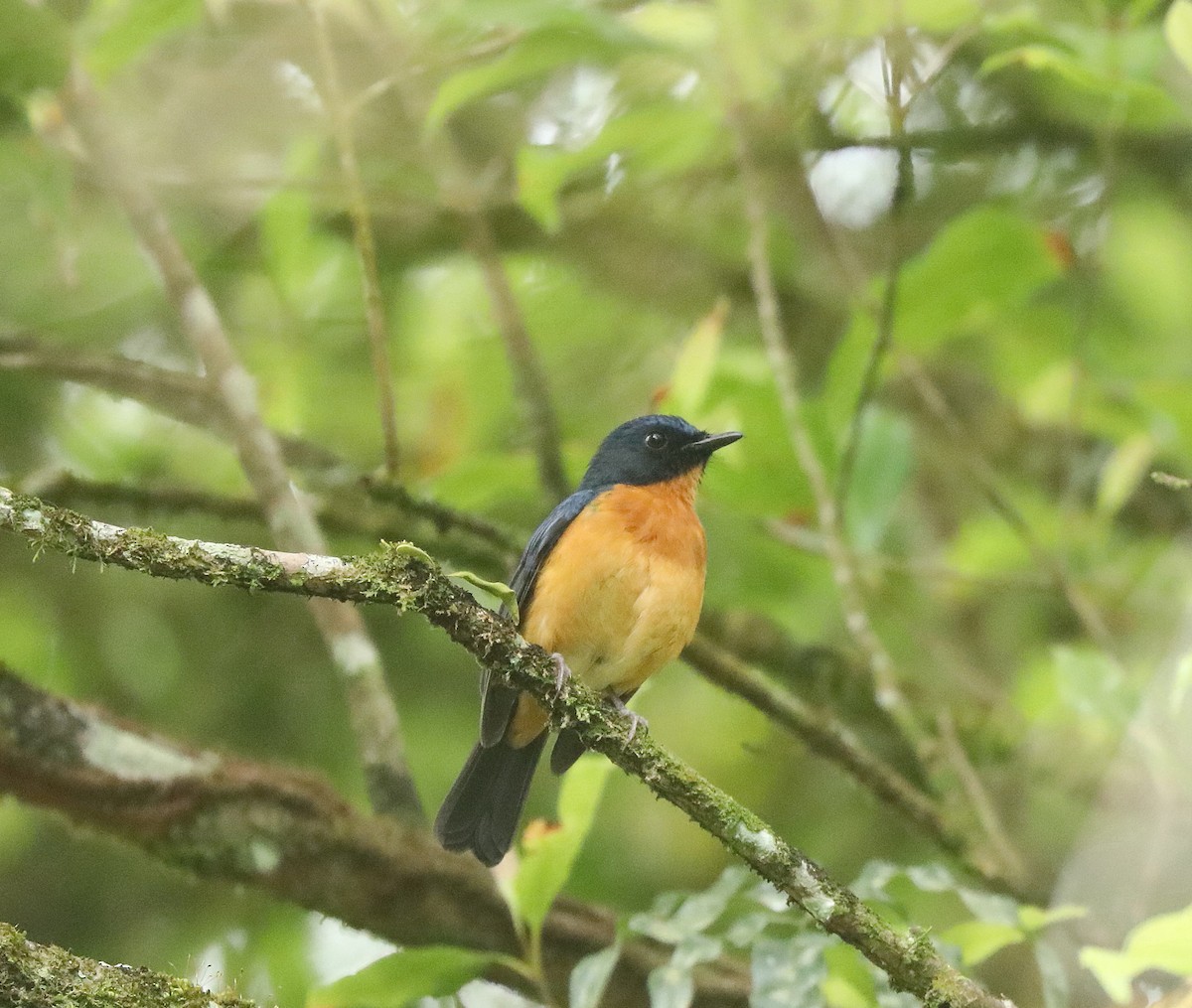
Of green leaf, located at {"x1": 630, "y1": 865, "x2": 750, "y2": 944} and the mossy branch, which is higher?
the mossy branch

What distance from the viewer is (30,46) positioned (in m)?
4.19

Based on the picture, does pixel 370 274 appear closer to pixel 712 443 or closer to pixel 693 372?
pixel 693 372

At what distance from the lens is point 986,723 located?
5.71m

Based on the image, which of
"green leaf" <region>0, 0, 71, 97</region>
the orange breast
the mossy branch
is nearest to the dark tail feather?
the orange breast

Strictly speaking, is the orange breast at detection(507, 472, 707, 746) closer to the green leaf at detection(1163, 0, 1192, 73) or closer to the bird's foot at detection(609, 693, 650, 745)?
the bird's foot at detection(609, 693, 650, 745)

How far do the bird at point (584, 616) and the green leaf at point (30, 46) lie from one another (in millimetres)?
2131

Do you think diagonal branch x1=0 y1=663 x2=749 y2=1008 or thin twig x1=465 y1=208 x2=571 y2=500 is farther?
thin twig x1=465 y1=208 x2=571 y2=500

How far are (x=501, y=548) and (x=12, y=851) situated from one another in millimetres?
2830

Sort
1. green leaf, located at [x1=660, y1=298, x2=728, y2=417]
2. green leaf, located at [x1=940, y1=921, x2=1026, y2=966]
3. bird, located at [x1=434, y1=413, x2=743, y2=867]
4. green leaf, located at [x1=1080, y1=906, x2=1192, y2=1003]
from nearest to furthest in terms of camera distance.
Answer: green leaf, located at [x1=1080, y1=906, x2=1192, y2=1003] < green leaf, located at [x1=940, y1=921, x2=1026, y2=966] < bird, located at [x1=434, y1=413, x2=743, y2=867] < green leaf, located at [x1=660, y1=298, x2=728, y2=417]

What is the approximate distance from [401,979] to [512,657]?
1244mm

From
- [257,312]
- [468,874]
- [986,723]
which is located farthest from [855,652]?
[257,312]

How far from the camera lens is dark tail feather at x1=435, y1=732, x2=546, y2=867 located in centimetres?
416

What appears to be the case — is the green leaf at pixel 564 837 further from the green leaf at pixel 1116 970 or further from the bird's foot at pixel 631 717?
the green leaf at pixel 1116 970

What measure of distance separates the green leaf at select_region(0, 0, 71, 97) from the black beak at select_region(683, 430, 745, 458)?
2411 mm
